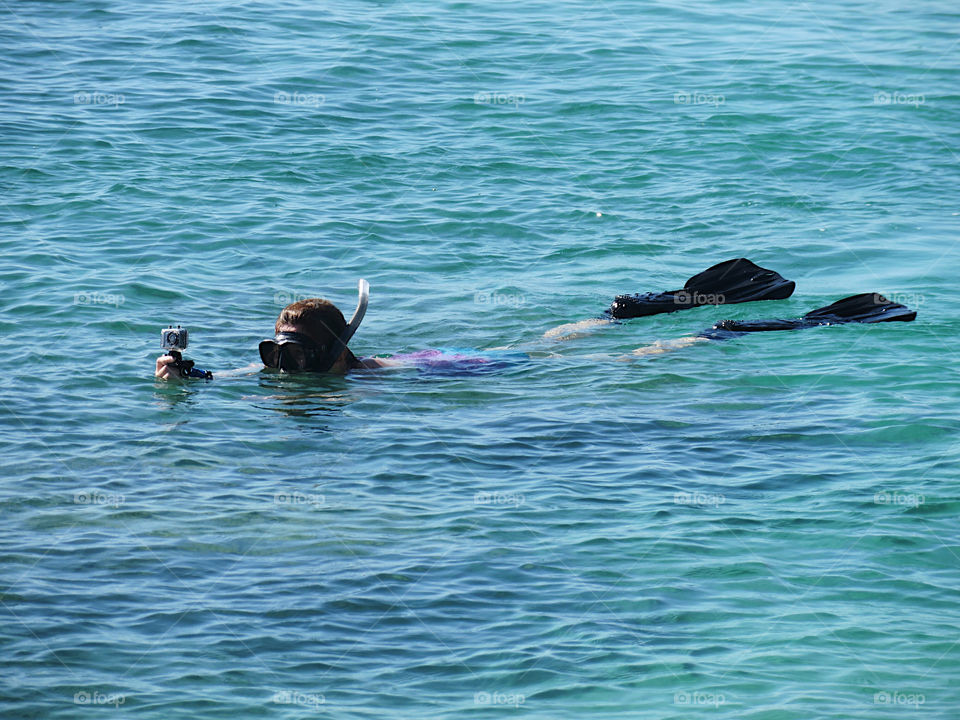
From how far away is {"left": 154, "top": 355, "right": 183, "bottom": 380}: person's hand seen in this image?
9.56 m

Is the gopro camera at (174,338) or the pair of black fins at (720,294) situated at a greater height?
the gopro camera at (174,338)

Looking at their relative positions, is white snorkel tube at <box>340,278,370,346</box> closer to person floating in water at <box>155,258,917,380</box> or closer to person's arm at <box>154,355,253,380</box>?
A: person floating in water at <box>155,258,917,380</box>

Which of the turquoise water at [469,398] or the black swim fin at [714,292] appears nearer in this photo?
the turquoise water at [469,398]

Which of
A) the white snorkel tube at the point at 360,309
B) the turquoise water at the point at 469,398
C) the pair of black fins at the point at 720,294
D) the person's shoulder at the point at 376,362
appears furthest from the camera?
the pair of black fins at the point at 720,294

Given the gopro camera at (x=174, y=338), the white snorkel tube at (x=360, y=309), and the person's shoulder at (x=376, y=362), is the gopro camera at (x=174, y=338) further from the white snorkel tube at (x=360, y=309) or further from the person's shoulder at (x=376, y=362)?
the person's shoulder at (x=376, y=362)

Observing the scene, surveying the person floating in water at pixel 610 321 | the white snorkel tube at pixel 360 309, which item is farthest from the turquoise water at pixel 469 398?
the white snorkel tube at pixel 360 309

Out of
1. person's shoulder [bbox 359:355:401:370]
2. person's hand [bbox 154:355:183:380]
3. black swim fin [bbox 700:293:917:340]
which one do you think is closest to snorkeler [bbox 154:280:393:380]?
person's hand [bbox 154:355:183:380]

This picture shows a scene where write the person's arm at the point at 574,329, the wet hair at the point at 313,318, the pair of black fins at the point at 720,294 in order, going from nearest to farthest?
the wet hair at the point at 313,318, the person's arm at the point at 574,329, the pair of black fins at the point at 720,294

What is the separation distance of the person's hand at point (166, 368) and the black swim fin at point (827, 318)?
15.8 feet

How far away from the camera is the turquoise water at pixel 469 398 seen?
631 cm

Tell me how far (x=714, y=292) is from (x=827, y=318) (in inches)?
44.3

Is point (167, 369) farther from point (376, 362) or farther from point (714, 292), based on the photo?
point (714, 292)

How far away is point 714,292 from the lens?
1196 centimetres

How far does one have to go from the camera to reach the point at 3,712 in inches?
225
